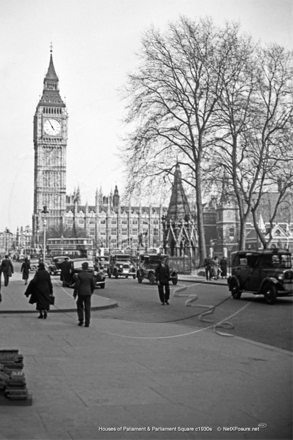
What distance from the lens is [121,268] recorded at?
49.2 meters

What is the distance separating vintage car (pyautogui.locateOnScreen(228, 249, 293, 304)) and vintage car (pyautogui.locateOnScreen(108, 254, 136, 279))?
2675cm

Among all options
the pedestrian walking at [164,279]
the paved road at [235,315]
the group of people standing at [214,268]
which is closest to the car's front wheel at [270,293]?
the paved road at [235,315]

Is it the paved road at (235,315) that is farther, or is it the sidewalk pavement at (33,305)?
the sidewalk pavement at (33,305)

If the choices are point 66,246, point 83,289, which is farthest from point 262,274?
point 66,246

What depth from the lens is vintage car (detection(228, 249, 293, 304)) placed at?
1926 cm

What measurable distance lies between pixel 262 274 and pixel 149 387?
1351 centimetres

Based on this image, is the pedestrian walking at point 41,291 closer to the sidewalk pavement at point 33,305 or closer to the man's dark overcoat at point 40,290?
the man's dark overcoat at point 40,290

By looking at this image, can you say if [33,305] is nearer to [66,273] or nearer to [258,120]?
[66,273]

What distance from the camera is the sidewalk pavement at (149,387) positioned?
5.88 m

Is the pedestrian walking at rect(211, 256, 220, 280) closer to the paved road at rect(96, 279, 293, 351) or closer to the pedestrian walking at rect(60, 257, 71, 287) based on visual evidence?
the pedestrian walking at rect(60, 257, 71, 287)

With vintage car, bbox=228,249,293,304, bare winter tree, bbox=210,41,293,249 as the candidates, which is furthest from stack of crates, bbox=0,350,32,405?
bare winter tree, bbox=210,41,293,249

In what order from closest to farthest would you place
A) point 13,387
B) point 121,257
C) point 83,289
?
point 13,387 → point 83,289 → point 121,257

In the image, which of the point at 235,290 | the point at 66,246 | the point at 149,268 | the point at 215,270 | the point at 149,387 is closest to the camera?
the point at 149,387

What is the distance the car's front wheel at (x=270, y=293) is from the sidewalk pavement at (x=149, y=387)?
270 inches
